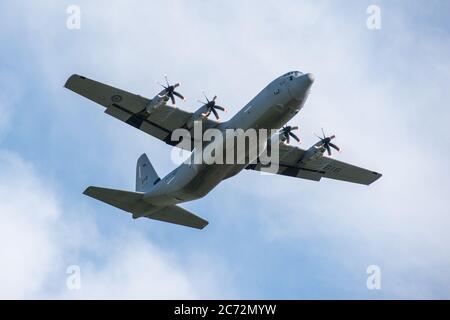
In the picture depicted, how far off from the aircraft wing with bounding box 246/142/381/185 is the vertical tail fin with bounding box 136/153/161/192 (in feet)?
21.0

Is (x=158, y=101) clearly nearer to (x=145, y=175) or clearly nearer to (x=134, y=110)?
(x=134, y=110)

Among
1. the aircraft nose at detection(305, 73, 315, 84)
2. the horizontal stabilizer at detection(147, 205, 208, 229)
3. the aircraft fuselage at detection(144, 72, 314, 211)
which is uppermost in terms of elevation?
the aircraft nose at detection(305, 73, 315, 84)

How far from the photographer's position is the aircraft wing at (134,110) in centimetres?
4562

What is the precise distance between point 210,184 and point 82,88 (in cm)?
923

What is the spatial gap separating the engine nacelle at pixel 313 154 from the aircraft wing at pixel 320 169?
1.07 ft

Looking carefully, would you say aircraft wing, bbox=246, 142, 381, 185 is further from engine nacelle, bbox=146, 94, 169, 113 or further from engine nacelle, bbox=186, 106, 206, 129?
engine nacelle, bbox=146, 94, 169, 113

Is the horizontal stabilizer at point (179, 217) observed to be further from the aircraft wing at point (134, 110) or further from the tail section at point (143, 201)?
the aircraft wing at point (134, 110)

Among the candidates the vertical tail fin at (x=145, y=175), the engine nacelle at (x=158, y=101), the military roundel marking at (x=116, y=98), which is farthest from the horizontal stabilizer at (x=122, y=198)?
the engine nacelle at (x=158, y=101)

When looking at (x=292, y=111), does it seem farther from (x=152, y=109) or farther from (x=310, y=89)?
(x=152, y=109)

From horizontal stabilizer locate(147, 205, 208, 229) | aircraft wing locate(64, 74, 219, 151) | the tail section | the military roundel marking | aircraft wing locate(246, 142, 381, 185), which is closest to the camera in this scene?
aircraft wing locate(64, 74, 219, 151)

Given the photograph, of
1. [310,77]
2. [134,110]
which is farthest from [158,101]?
[310,77]

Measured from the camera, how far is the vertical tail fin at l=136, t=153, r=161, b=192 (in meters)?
52.3

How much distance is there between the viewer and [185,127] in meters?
A: 48.2

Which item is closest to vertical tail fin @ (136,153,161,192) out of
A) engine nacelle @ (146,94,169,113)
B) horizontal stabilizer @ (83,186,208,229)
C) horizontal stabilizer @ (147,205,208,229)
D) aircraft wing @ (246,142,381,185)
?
horizontal stabilizer @ (147,205,208,229)
